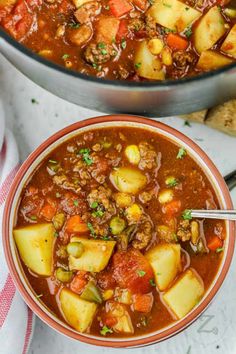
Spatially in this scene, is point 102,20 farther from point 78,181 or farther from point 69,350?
point 69,350

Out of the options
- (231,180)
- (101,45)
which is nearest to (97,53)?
(101,45)

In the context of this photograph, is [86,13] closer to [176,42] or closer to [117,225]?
[176,42]

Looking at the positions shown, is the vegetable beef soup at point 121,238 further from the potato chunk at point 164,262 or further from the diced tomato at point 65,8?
the diced tomato at point 65,8

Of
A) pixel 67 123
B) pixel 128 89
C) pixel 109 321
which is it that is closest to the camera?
pixel 128 89

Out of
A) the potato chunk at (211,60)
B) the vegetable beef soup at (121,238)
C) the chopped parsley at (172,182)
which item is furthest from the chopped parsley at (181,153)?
the potato chunk at (211,60)

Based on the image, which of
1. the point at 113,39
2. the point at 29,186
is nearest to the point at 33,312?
the point at 29,186

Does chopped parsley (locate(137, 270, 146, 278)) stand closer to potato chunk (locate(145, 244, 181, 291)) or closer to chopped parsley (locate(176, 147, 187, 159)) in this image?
potato chunk (locate(145, 244, 181, 291))
